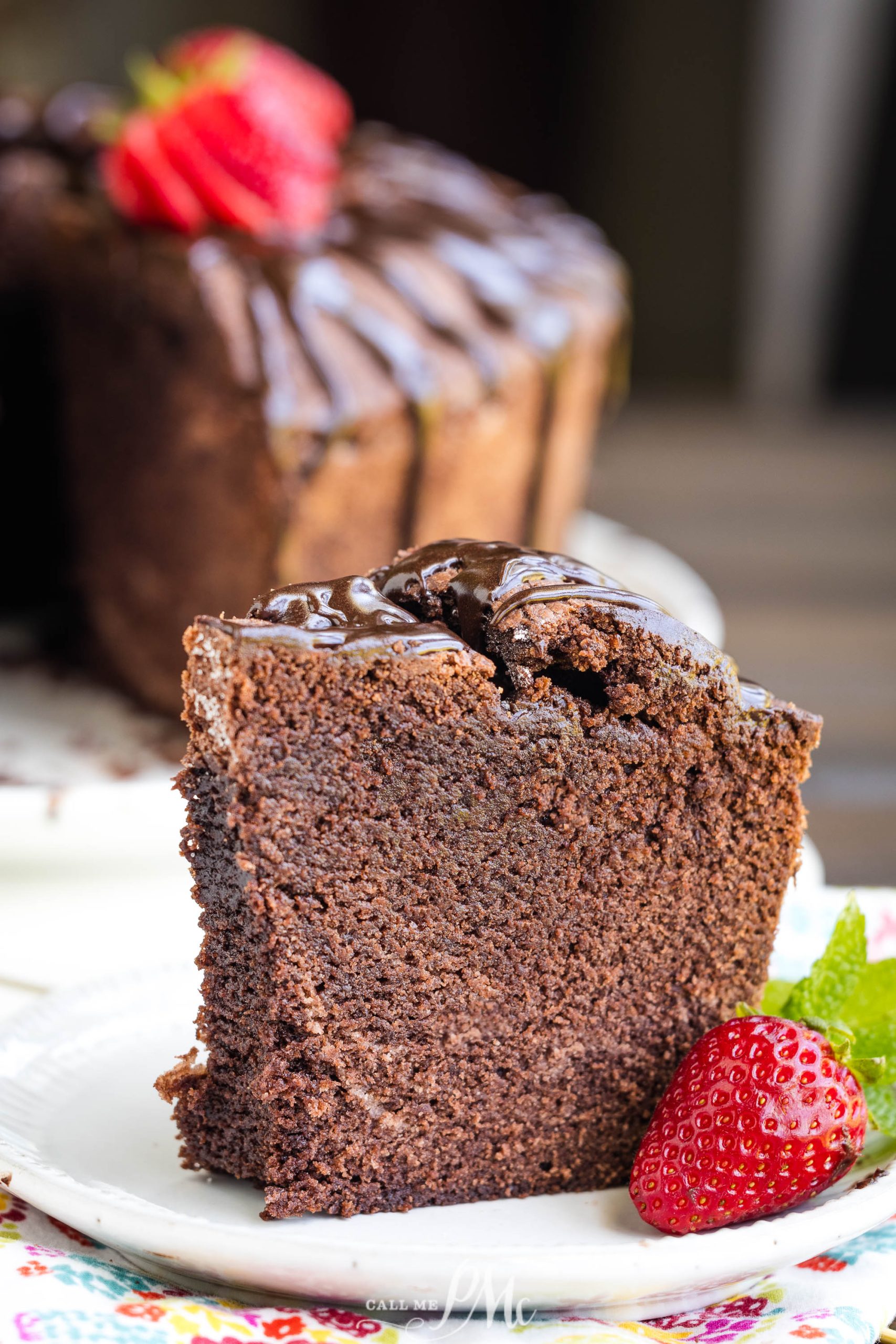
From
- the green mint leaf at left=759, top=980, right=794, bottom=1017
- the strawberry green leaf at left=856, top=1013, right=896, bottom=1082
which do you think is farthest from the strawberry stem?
the strawberry green leaf at left=856, top=1013, right=896, bottom=1082

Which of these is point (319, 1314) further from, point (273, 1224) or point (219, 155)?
point (219, 155)

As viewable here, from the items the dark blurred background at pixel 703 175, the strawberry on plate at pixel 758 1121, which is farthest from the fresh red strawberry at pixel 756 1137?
the dark blurred background at pixel 703 175

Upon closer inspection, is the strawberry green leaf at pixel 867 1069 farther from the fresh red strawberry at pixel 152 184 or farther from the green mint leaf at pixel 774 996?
Result: the fresh red strawberry at pixel 152 184

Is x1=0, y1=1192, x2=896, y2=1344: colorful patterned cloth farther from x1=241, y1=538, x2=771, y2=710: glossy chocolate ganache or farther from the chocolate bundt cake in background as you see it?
the chocolate bundt cake in background

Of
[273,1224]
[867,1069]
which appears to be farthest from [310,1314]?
[867,1069]

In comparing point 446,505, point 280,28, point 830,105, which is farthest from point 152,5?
point 446,505
